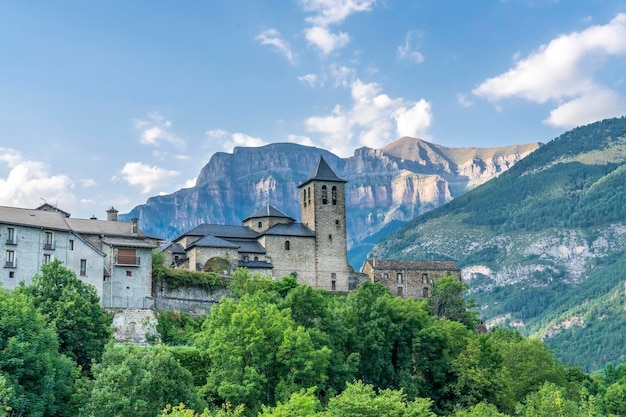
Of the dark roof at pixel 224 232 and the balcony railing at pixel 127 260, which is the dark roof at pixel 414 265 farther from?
the balcony railing at pixel 127 260

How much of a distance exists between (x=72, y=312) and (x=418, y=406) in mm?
22412

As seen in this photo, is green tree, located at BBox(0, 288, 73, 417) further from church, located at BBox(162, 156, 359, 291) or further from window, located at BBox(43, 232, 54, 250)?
church, located at BBox(162, 156, 359, 291)

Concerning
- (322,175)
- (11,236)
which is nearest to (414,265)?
(322,175)

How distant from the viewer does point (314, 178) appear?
103375 mm

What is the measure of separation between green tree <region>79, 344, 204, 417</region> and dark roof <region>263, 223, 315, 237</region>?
52.3 metres

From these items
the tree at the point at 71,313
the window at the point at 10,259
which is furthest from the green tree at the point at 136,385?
the window at the point at 10,259

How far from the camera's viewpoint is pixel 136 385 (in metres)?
42.1

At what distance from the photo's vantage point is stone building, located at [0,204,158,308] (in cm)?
6594

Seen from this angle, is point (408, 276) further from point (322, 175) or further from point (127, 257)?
point (127, 257)

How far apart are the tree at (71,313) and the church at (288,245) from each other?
125 feet

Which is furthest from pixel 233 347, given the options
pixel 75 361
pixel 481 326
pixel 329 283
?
pixel 481 326

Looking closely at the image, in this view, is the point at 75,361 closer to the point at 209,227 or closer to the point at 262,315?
the point at 262,315

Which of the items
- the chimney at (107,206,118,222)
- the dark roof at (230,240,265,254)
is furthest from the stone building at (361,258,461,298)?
the chimney at (107,206,118,222)

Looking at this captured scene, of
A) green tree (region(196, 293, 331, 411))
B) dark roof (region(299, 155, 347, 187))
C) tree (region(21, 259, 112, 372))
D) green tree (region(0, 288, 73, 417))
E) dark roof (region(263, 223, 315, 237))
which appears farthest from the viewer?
dark roof (region(299, 155, 347, 187))
